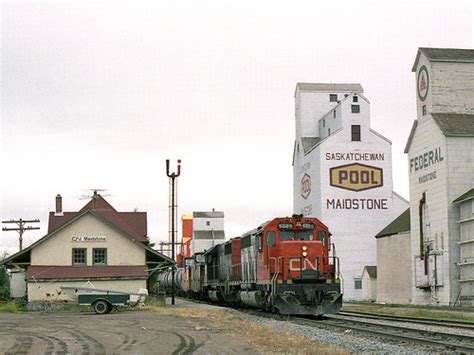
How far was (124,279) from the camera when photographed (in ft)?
138

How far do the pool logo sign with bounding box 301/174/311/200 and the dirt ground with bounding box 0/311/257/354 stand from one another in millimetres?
49910

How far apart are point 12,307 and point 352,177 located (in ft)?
132

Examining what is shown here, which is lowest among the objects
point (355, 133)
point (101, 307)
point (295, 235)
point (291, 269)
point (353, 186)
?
point (101, 307)

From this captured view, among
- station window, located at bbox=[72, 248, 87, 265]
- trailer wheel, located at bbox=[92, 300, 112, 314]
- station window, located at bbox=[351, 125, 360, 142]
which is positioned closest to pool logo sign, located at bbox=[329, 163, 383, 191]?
station window, located at bbox=[351, 125, 360, 142]

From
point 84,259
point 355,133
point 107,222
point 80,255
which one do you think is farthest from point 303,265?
point 355,133

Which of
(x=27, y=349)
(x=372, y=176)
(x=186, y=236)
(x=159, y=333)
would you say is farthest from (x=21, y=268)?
(x=186, y=236)

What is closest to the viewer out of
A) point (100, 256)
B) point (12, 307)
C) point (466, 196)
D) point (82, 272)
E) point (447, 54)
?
point (12, 307)

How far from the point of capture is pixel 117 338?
64.1 ft

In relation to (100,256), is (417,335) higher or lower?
lower

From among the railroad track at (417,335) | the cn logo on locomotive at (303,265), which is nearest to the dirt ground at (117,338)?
the railroad track at (417,335)

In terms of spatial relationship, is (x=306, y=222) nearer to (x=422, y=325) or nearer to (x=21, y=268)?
(x=422, y=325)

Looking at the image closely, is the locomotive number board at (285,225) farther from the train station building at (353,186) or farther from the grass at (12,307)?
the train station building at (353,186)

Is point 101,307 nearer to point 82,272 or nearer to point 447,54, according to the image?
point 82,272

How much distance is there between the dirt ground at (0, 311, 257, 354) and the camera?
1641cm
